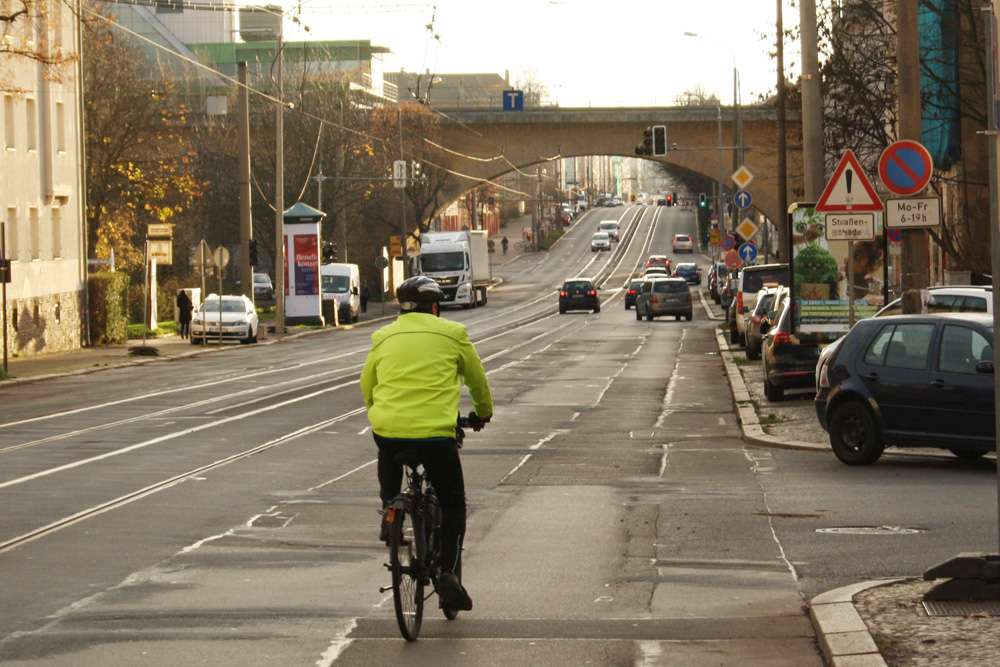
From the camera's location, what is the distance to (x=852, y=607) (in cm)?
711

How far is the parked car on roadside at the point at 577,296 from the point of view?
210 feet

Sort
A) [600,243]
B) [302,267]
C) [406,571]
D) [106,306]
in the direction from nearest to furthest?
[406,571] < [106,306] < [302,267] < [600,243]

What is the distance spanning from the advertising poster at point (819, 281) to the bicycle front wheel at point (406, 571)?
15500mm

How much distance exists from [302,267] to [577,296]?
47.2 ft

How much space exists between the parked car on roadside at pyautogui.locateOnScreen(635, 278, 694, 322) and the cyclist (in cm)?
4935

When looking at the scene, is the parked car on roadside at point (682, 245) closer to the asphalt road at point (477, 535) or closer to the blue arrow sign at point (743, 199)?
the blue arrow sign at point (743, 199)

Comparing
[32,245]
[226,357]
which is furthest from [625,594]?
[32,245]

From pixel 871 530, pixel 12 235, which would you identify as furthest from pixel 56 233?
pixel 871 530

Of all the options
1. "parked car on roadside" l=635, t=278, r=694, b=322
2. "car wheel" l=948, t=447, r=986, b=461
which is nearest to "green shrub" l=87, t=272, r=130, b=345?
"parked car on roadside" l=635, t=278, r=694, b=322

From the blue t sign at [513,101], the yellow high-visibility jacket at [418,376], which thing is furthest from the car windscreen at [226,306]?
the yellow high-visibility jacket at [418,376]

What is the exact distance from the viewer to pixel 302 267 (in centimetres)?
5481

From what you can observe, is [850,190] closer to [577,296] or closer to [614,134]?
[577,296]

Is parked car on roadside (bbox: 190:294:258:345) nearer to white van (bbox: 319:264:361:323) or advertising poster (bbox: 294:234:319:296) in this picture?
advertising poster (bbox: 294:234:319:296)

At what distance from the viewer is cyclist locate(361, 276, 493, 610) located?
695 cm
